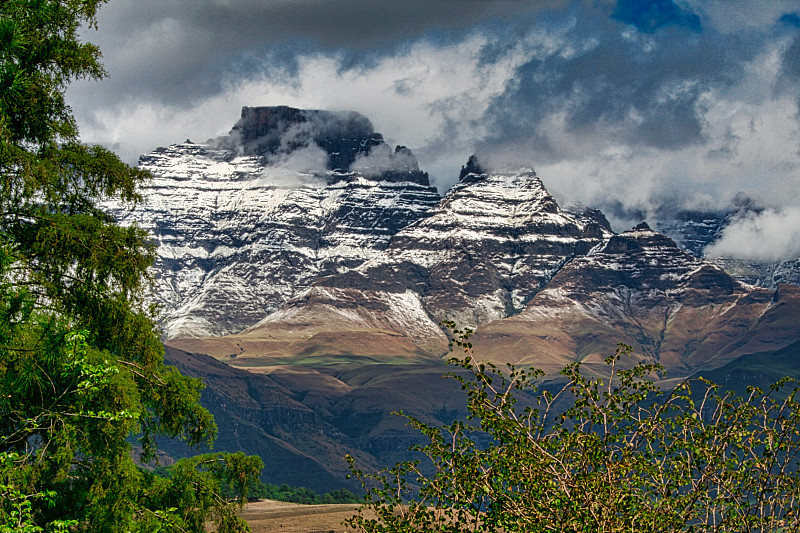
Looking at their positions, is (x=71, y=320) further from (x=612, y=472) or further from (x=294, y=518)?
(x=294, y=518)

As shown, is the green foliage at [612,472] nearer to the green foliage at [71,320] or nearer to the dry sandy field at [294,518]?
the green foliage at [71,320]

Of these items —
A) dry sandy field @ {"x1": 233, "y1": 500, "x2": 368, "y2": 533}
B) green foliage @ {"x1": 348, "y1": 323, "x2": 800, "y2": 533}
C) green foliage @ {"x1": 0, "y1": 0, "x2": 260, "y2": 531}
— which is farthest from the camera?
dry sandy field @ {"x1": 233, "y1": 500, "x2": 368, "y2": 533}

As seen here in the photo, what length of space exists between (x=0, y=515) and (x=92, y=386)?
3.34m

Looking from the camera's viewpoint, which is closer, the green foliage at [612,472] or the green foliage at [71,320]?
the green foliage at [612,472]

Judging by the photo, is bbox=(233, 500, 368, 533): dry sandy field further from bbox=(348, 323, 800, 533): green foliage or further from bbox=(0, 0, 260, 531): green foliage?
bbox=(348, 323, 800, 533): green foliage

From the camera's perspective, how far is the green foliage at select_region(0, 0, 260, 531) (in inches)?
872

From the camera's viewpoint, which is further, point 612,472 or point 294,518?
point 294,518

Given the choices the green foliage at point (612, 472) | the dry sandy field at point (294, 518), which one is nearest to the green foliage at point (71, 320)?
the green foliage at point (612, 472)

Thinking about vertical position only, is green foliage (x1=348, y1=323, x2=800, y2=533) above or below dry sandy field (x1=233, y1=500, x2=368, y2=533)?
above

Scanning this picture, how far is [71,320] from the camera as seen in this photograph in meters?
24.2

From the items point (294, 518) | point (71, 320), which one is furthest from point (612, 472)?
point (294, 518)

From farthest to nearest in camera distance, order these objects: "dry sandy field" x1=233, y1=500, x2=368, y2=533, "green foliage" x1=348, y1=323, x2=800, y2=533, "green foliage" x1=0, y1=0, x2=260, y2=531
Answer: "dry sandy field" x1=233, y1=500, x2=368, y2=533
"green foliage" x1=0, y1=0, x2=260, y2=531
"green foliage" x1=348, y1=323, x2=800, y2=533

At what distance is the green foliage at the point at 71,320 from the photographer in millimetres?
22156

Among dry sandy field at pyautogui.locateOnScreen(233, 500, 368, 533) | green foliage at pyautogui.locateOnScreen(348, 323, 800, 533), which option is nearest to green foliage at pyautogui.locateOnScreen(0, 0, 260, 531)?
green foliage at pyautogui.locateOnScreen(348, 323, 800, 533)
